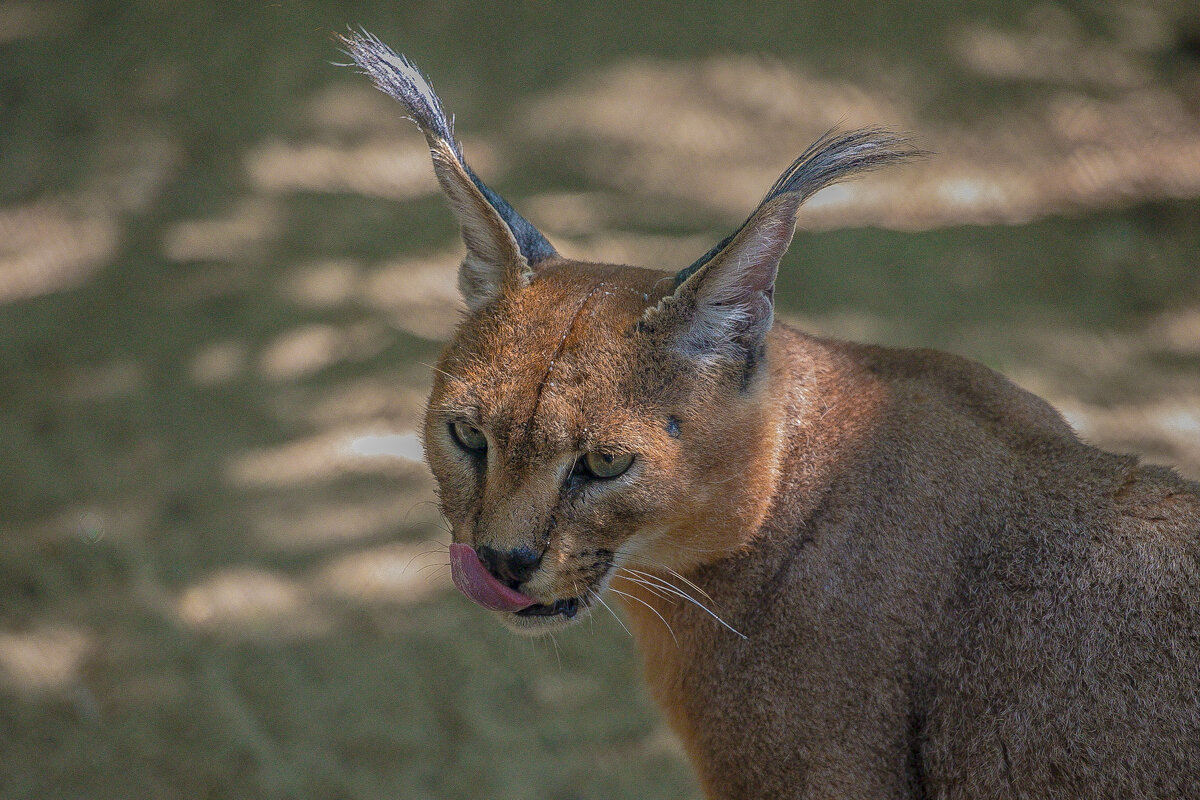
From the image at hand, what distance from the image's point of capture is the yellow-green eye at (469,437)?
357cm

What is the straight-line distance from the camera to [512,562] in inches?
130

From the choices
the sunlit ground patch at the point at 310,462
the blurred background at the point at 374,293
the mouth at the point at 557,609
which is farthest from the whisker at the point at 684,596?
the sunlit ground patch at the point at 310,462

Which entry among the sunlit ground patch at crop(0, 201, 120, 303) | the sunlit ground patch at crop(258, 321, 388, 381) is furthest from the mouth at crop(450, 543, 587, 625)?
the sunlit ground patch at crop(0, 201, 120, 303)

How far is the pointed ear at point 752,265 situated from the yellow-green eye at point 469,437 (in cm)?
69

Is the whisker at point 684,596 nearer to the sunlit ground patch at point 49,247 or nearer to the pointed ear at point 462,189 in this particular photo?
the pointed ear at point 462,189

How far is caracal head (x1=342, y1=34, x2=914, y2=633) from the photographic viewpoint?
3.35m

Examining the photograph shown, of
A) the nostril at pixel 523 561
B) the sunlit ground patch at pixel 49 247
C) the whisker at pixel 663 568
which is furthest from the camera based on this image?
the sunlit ground patch at pixel 49 247

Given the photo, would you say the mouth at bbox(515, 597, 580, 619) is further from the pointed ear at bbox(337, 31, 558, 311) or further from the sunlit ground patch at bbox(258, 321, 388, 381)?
the sunlit ground patch at bbox(258, 321, 388, 381)

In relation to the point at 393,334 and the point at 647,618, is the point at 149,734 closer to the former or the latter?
the point at 393,334

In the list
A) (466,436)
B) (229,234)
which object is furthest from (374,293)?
(466,436)

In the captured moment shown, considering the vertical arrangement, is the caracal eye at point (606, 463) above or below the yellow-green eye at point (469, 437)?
above

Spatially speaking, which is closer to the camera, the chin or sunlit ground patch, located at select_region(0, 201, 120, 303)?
the chin

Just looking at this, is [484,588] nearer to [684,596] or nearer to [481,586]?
[481,586]

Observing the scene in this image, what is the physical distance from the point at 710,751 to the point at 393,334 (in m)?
3.40
